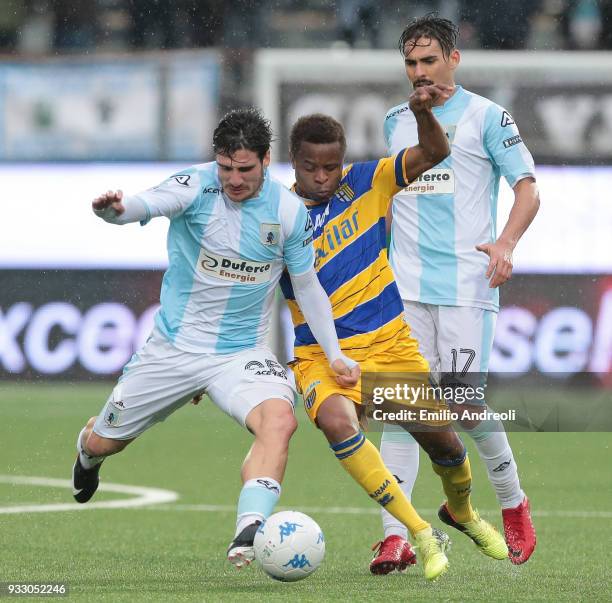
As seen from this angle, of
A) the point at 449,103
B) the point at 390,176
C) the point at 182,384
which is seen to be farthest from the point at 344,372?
the point at 449,103

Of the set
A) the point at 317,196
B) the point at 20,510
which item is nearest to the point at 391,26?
the point at 20,510

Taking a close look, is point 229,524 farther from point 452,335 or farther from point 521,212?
point 521,212

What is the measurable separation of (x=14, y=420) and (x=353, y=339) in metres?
7.05

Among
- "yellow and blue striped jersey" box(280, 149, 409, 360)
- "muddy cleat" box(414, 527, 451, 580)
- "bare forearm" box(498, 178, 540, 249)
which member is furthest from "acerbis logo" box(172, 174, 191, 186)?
"muddy cleat" box(414, 527, 451, 580)

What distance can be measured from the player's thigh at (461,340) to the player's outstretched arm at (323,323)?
743mm

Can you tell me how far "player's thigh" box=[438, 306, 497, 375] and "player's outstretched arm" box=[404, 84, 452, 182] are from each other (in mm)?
776

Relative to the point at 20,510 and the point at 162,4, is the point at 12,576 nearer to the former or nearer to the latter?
the point at 20,510

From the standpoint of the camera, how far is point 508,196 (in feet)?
45.9

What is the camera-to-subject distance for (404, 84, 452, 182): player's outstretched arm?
218 inches

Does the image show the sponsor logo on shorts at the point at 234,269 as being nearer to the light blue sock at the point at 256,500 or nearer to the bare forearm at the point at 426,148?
the bare forearm at the point at 426,148

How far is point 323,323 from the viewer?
18.5 feet

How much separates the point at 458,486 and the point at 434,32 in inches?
73.0

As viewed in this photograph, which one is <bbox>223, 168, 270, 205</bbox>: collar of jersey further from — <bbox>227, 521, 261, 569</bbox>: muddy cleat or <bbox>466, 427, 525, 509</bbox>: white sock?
<bbox>466, 427, 525, 509</bbox>: white sock

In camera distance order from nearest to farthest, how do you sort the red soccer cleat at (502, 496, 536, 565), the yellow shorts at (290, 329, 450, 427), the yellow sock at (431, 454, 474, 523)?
the yellow shorts at (290, 329, 450, 427), the yellow sock at (431, 454, 474, 523), the red soccer cleat at (502, 496, 536, 565)
